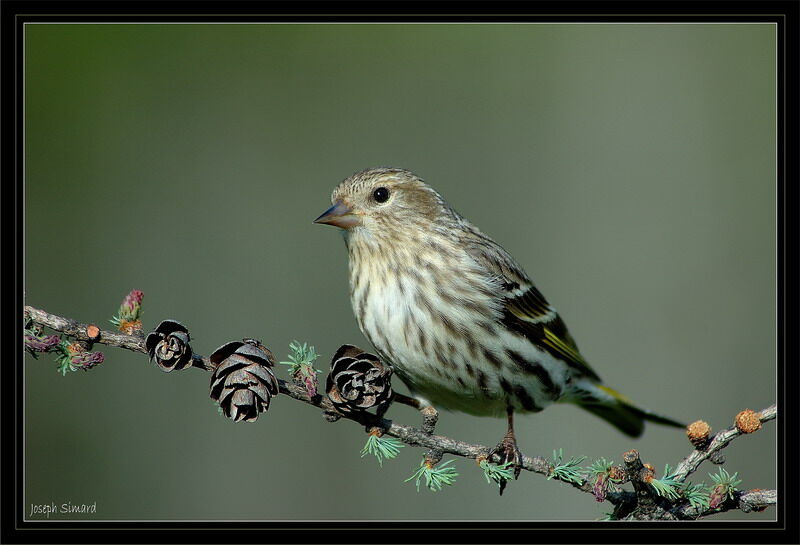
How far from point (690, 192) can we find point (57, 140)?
267 inches

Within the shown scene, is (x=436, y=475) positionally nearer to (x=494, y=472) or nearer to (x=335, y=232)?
(x=494, y=472)

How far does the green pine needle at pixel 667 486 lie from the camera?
2994mm

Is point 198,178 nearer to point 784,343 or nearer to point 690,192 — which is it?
point 690,192

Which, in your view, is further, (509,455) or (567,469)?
(509,455)

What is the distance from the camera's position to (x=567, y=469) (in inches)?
126

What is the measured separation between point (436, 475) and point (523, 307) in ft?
4.83

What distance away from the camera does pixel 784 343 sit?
3703mm

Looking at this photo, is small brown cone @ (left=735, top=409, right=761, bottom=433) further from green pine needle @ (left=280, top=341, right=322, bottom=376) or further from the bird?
green pine needle @ (left=280, top=341, right=322, bottom=376)

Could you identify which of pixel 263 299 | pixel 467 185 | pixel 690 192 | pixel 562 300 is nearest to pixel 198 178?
pixel 263 299

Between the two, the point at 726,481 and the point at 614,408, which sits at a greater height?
the point at 614,408

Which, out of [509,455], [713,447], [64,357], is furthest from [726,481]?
[64,357]

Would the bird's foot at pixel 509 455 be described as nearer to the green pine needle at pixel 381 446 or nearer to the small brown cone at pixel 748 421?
the green pine needle at pixel 381 446

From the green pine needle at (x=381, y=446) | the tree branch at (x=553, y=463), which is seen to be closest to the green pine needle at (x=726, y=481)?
the tree branch at (x=553, y=463)

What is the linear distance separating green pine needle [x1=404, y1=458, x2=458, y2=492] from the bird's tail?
5.94ft
